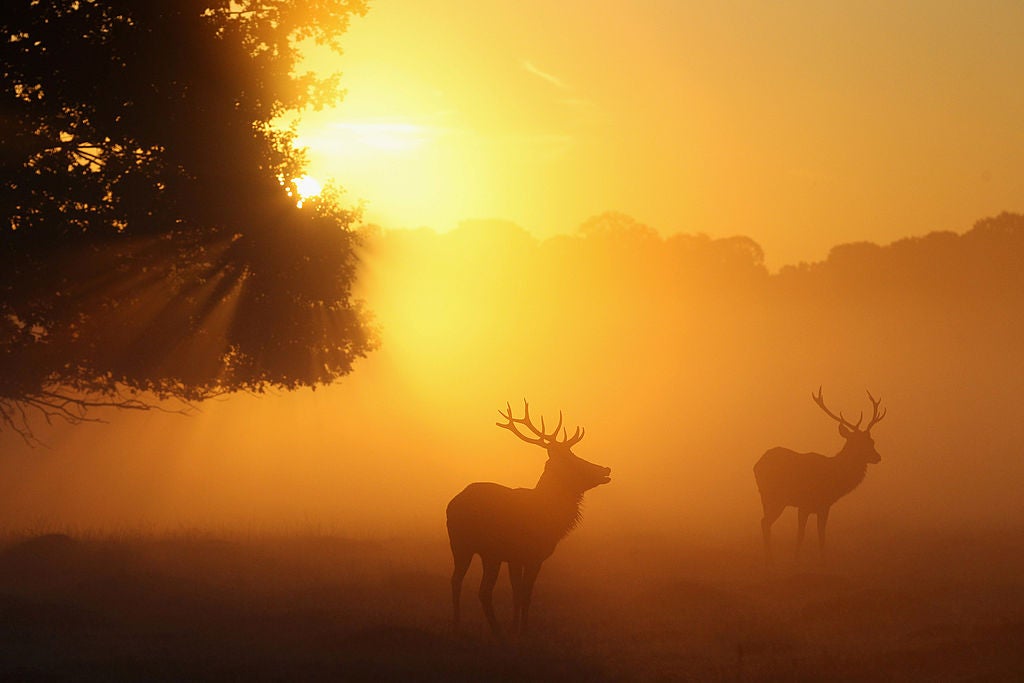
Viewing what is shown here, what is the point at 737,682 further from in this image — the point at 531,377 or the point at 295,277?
the point at 531,377

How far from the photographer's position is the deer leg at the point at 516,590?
15.5 m

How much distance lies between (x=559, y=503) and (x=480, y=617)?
6.03ft

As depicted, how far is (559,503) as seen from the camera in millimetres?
16594

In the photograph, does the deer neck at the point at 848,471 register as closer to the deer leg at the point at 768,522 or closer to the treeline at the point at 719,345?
the deer leg at the point at 768,522

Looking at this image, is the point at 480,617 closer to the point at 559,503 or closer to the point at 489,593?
the point at 489,593

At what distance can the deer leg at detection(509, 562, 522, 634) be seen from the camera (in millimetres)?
15465

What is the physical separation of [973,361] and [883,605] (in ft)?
210

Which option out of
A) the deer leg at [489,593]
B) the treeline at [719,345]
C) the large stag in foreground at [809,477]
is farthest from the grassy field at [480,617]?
the treeline at [719,345]

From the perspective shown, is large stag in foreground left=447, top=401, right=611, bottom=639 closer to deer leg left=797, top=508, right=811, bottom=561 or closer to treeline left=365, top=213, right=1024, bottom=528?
deer leg left=797, top=508, right=811, bottom=561

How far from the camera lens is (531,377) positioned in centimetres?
7362

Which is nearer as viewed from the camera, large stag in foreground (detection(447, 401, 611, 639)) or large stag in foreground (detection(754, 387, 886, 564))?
large stag in foreground (detection(447, 401, 611, 639))

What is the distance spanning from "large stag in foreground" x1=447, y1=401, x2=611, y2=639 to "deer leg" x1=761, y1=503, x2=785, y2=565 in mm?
6690

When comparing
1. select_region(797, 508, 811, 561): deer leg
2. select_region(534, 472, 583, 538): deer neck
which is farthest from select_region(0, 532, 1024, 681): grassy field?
select_region(534, 472, 583, 538): deer neck

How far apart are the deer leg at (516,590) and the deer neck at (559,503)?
703 millimetres
